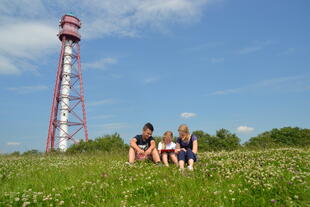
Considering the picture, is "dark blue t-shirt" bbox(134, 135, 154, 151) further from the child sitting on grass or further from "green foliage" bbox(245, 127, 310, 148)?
"green foliage" bbox(245, 127, 310, 148)

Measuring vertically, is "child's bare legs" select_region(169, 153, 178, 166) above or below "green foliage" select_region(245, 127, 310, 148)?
below

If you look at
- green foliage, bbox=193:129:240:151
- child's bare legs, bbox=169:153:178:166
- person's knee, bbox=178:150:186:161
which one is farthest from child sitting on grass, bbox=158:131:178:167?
green foliage, bbox=193:129:240:151

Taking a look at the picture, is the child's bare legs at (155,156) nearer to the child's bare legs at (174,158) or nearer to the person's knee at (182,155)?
the child's bare legs at (174,158)

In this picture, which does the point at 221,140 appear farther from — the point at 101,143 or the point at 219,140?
the point at 101,143

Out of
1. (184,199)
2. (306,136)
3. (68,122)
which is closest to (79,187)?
(184,199)

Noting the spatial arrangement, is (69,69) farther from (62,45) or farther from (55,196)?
(55,196)

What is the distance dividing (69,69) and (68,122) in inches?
431

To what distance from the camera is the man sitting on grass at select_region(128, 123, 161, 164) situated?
28.1 ft

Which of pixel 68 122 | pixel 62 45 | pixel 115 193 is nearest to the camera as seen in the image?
pixel 115 193

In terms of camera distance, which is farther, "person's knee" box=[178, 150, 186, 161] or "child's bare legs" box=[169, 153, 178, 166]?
"child's bare legs" box=[169, 153, 178, 166]

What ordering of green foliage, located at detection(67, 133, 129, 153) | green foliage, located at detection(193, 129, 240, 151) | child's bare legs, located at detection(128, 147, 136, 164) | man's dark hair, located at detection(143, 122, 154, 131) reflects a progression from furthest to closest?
1. green foliage, located at detection(193, 129, 240, 151)
2. green foliage, located at detection(67, 133, 129, 153)
3. man's dark hair, located at detection(143, 122, 154, 131)
4. child's bare legs, located at detection(128, 147, 136, 164)

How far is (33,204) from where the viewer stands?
4062mm

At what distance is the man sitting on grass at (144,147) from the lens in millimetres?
8571

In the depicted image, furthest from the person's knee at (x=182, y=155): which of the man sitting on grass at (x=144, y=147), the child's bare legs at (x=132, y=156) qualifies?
the child's bare legs at (x=132, y=156)
